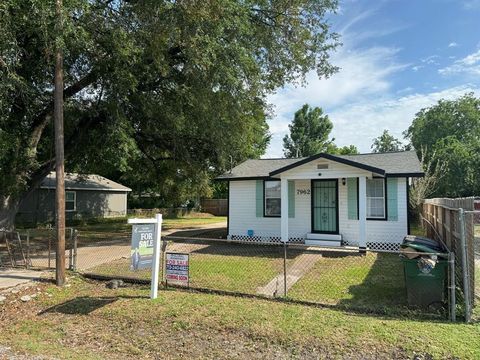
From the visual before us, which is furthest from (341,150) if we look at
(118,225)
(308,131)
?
(118,225)

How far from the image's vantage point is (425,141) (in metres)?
63.4

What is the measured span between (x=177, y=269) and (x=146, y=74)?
29.0ft

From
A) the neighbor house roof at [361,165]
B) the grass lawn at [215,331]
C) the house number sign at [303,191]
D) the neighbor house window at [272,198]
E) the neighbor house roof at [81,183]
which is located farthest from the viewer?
the neighbor house roof at [81,183]

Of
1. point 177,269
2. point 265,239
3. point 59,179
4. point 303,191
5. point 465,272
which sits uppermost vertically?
point 59,179

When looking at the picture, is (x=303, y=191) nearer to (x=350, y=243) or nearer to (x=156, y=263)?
(x=350, y=243)

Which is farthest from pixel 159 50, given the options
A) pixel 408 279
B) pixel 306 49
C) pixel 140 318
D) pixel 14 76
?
pixel 408 279

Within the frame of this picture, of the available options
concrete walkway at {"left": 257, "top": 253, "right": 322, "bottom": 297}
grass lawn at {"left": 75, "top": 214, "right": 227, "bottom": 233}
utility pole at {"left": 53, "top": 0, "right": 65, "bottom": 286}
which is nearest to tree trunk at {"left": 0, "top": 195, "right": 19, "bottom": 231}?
grass lawn at {"left": 75, "top": 214, "right": 227, "bottom": 233}

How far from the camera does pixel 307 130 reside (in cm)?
4694

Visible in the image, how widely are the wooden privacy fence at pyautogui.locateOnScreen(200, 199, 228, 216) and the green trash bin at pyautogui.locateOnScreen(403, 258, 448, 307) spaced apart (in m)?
35.4

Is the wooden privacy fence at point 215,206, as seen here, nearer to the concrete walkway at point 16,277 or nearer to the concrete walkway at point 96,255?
the concrete walkway at point 96,255

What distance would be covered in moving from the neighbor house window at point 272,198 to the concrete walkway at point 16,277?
8610 mm

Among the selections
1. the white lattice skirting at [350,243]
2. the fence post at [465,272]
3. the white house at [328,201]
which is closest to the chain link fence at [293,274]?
the fence post at [465,272]

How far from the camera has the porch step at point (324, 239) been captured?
1377 cm

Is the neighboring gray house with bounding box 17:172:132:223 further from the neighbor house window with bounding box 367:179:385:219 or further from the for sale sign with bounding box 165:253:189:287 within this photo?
the for sale sign with bounding box 165:253:189:287
